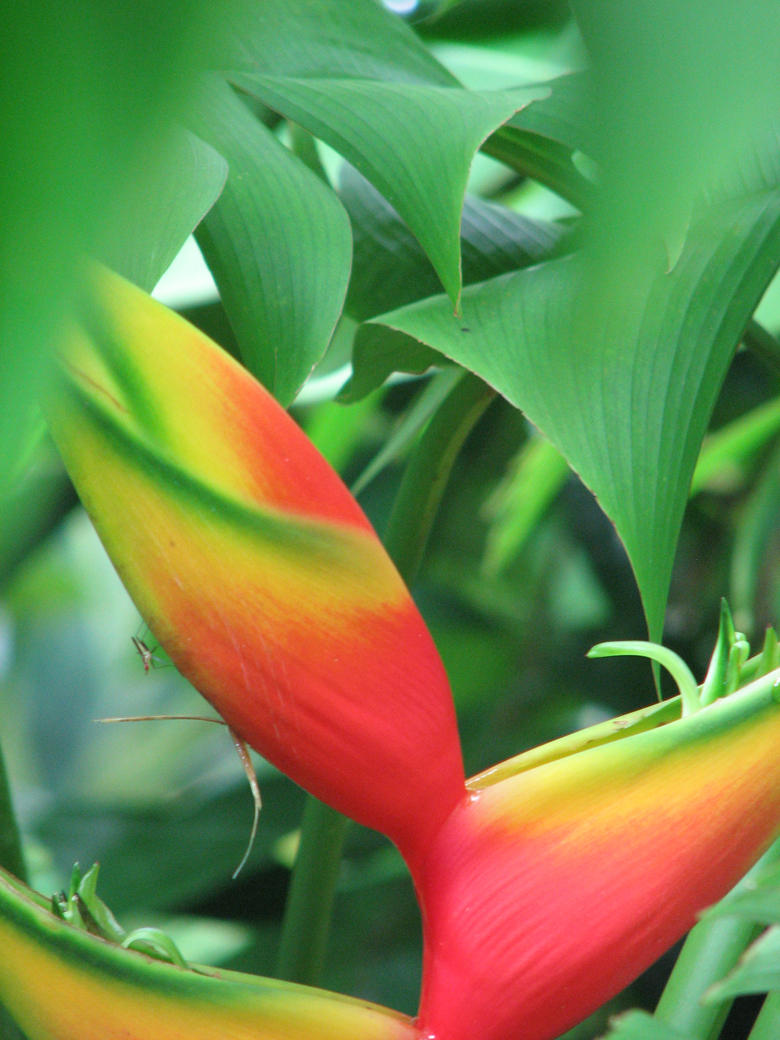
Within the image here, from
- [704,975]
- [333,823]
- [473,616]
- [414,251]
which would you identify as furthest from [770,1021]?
[473,616]

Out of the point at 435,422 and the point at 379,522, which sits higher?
the point at 435,422

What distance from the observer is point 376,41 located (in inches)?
10.2

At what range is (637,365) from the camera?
0.59 ft

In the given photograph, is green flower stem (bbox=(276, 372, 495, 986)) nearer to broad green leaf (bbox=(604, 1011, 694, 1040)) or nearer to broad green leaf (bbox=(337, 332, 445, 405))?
broad green leaf (bbox=(337, 332, 445, 405))

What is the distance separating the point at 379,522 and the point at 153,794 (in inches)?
11.2

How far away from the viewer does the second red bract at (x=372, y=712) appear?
0.49ft

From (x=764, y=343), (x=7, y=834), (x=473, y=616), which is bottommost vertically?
(x=473, y=616)

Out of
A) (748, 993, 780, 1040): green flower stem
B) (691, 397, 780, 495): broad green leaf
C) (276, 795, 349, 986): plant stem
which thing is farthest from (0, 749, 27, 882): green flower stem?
(691, 397, 780, 495): broad green leaf

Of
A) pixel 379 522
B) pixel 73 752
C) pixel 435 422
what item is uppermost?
pixel 435 422

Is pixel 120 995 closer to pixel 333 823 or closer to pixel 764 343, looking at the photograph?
pixel 333 823

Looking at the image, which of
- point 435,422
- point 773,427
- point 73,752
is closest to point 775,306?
point 773,427

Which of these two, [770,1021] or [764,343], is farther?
[764,343]

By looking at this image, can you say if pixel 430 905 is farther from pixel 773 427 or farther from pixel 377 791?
pixel 773 427

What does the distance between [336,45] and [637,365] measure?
0.13 metres
